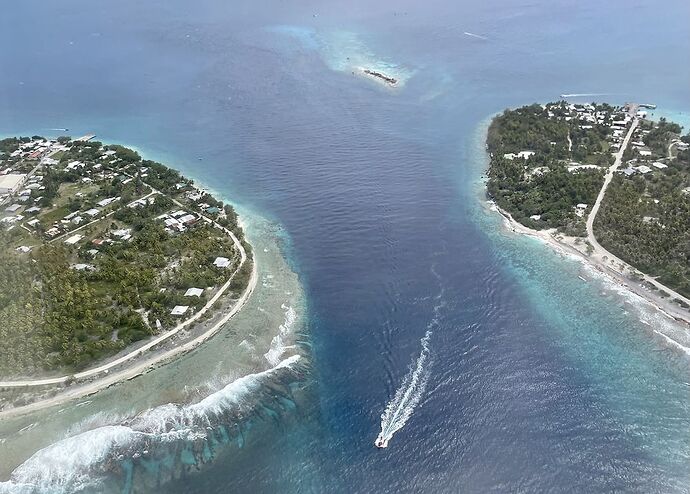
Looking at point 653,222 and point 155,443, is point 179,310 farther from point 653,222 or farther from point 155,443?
point 653,222

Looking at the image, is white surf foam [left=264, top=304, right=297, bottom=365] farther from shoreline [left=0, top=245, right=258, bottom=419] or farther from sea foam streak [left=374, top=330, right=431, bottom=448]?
sea foam streak [left=374, top=330, right=431, bottom=448]

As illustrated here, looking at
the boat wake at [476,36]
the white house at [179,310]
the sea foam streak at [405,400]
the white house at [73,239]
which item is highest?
the boat wake at [476,36]

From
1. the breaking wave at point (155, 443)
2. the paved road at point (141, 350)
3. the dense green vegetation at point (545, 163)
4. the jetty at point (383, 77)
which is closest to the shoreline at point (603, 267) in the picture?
the dense green vegetation at point (545, 163)

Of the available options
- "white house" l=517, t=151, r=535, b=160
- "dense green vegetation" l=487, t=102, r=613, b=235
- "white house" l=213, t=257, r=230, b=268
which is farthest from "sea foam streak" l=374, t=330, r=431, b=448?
"white house" l=517, t=151, r=535, b=160

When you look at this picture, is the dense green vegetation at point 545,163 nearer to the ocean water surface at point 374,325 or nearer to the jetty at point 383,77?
the ocean water surface at point 374,325

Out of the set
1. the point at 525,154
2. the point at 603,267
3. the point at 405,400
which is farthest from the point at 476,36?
the point at 405,400

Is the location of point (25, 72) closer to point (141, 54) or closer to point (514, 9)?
point (141, 54)
